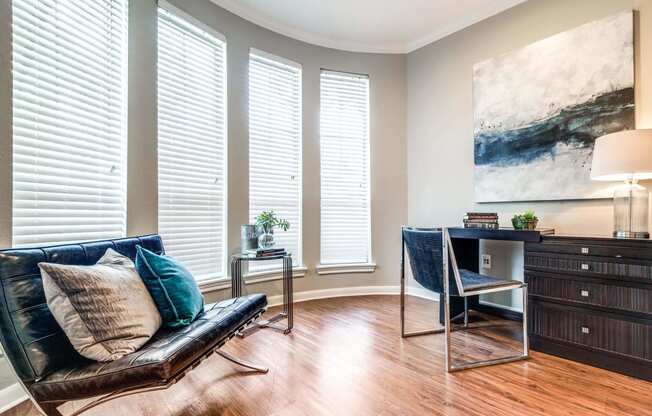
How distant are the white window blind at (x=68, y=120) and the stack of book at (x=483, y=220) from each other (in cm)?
269

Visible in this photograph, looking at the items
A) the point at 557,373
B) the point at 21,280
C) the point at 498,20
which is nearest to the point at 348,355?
the point at 557,373

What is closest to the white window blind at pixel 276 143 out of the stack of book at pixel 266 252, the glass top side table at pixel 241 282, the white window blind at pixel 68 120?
the glass top side table at pixel 241 282

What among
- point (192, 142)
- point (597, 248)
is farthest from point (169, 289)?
point (597, 248)

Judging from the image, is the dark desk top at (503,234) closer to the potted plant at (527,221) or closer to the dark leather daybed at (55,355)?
the potted plant at (527,221)

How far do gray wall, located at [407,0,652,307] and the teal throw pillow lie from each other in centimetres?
266

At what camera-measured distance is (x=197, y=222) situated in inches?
110

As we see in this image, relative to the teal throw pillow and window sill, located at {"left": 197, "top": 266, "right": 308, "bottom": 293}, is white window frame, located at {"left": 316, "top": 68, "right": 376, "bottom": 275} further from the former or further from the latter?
the teal throw pillow

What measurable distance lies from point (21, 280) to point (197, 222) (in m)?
1.50

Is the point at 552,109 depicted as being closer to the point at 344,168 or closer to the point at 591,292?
the point at 591,292

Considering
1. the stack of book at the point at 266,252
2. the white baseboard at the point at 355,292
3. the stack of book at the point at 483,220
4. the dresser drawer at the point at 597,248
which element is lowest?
the white baseboard at the point at 355,292

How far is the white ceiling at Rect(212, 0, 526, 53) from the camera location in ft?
9.93

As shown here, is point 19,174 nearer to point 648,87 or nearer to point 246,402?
point 246,402

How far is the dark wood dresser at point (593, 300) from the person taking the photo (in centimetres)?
187

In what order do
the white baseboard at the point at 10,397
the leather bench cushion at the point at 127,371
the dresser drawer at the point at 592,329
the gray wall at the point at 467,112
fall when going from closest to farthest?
1. the leather bench cushion at the point at 127,371
2. the white baseboard at the point at 10,397
3. the dresser drawer at the point at 592,329
4. the gray wall at the point at 467,112
